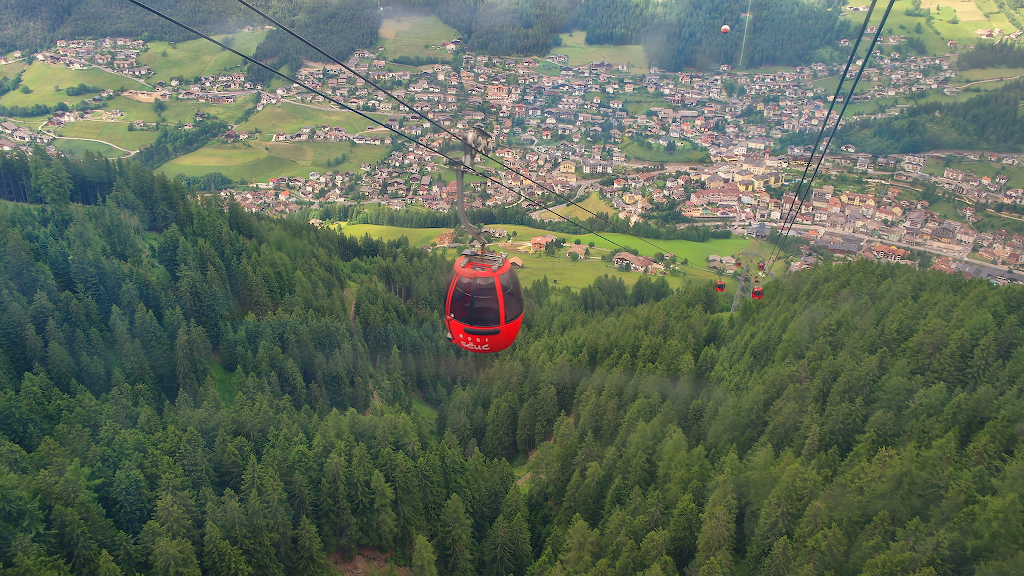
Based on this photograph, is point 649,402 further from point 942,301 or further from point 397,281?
point 397,281

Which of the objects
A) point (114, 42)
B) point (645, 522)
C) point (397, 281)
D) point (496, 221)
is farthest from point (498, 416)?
point (114, 42)

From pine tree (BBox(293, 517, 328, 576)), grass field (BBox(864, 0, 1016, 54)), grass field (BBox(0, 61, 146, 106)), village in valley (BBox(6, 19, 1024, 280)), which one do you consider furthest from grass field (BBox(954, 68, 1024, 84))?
grass field (BBox(0, 61, 146, 106))

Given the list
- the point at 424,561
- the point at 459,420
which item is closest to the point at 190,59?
the point at 459,420

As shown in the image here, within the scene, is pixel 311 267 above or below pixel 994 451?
below

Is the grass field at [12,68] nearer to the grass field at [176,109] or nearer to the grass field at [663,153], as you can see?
the grass field at [176,109]

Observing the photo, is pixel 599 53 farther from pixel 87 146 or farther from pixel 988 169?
pixel 87 146
